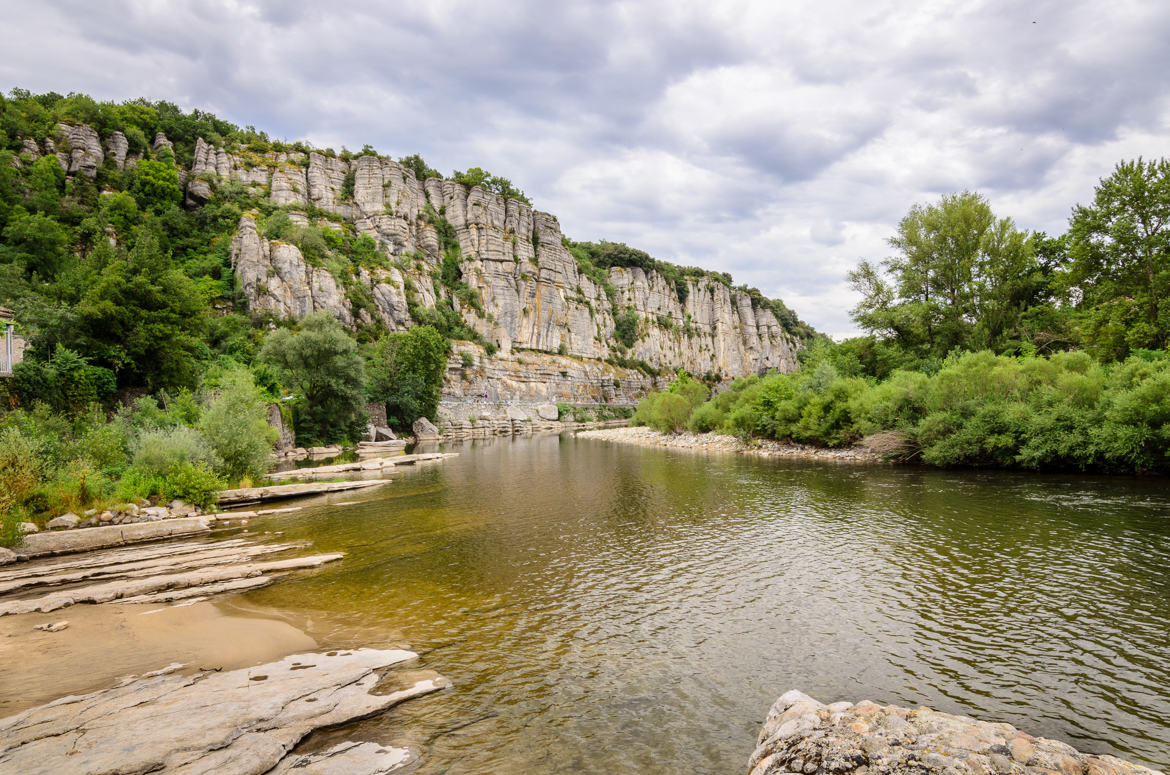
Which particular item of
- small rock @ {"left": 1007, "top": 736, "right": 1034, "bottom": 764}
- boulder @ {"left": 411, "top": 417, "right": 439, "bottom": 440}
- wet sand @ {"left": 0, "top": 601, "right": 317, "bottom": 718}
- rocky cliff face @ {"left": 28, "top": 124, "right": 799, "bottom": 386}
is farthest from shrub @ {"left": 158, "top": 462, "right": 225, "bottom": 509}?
rocky cliff face @ {"left": 28, "top": 124, "right": 799, "bottom": 386}

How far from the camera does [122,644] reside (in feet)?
23.9

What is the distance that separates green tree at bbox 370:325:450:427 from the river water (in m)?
36.7

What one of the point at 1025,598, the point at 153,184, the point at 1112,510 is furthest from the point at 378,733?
the point at 153,184

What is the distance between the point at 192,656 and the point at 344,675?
252 cm

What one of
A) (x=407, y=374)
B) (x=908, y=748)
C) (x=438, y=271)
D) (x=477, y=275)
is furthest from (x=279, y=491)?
(x=477, y=275)

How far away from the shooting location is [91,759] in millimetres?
4293

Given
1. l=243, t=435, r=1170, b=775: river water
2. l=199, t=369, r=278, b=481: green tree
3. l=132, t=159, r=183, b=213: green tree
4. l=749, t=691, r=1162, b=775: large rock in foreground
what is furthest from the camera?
l=132, t=159, r=183, b=213: green tree

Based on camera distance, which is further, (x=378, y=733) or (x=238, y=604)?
(x=238, y=604)

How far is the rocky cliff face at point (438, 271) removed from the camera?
56.0 meters

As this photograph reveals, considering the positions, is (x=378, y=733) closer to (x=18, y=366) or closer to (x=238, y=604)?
(x=238, y=604)

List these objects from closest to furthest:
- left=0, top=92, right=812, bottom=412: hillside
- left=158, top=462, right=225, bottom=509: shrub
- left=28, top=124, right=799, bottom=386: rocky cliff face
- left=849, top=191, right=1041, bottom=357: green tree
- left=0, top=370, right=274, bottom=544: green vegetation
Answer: left=0, top=370, right=274, bottom=544: green vegetation
left=158, top=462, right=225, bottom=509: shrub
left=849, top=191, right=1041, bottom=357: green tree
left=0, top=92, right=812, bottom=412: hillside
left=28, top=124, right=799, bottom=386: rocky cliff face

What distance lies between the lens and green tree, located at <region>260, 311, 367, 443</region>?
38531 millimetres

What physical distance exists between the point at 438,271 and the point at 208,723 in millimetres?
82232

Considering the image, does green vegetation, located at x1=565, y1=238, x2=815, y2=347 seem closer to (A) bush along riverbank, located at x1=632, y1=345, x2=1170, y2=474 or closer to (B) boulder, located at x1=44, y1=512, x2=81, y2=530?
(A) bush along riverbank, located at x1=632, y1=345, x2=1170, y2=474
